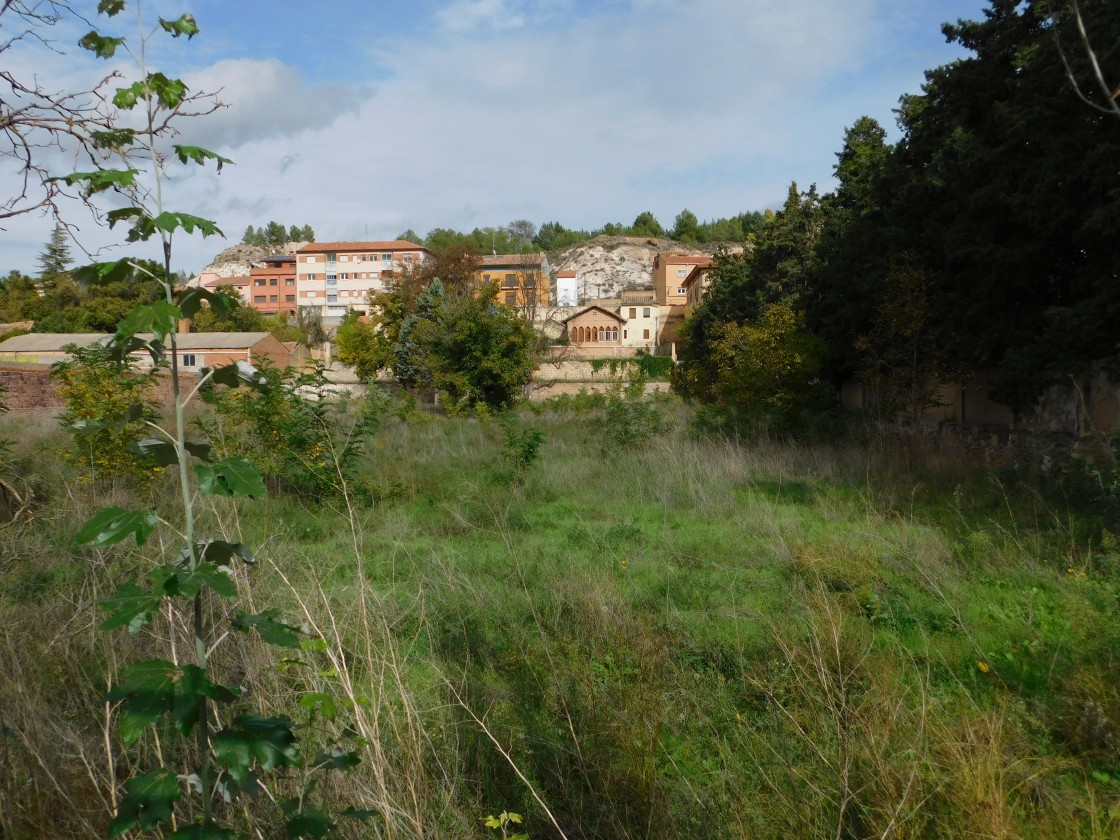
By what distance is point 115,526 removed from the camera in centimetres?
167

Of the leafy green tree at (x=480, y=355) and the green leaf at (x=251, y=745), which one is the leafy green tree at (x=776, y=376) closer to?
the leafy green tree at (x=480, y=355)

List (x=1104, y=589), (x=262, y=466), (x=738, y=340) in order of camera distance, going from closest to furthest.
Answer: (x=1104, y=589) < (x=262, y=466) < (x=738, y=340)

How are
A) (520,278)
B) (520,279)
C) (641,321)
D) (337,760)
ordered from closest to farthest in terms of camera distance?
(337,760) < (520,279) < (520,278) < (641,321)

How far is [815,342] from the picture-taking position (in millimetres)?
16953

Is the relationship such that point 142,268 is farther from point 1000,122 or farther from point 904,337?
point 904,337

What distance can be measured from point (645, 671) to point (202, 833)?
280cm

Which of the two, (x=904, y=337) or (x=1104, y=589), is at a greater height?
(x=904, y=337)

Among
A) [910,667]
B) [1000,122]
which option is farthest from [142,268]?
[1000,122]

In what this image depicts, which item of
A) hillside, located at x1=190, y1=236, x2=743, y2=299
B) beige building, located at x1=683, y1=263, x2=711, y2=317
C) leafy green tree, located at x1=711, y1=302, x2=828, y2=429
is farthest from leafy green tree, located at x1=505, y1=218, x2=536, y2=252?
leafy green tree, located at x1=711, y1=302, x2=828, y2=429

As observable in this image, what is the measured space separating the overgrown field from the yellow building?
45.7 metres

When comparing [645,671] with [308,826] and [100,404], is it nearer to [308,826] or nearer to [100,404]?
[308,826]

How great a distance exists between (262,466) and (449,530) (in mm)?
2834

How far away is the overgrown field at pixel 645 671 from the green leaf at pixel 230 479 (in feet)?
2.35

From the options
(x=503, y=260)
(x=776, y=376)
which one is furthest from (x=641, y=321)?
(x=776, y=376)
